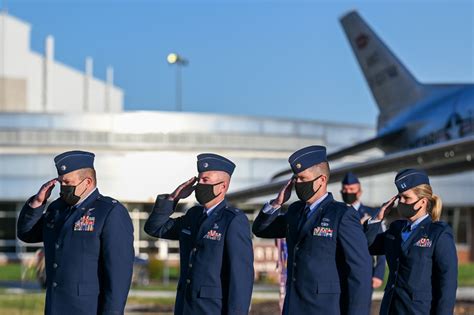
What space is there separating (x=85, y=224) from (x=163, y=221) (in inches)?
31.3

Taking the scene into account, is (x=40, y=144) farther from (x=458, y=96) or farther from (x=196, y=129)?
(x=458, y=96)

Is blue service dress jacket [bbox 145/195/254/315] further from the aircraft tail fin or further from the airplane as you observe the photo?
the aircraft tail fin

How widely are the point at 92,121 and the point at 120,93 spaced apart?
40750mm

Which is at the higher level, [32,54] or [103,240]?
[32,54]

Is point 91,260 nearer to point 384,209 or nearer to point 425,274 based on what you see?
point 384,209

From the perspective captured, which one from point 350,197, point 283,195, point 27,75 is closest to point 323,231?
point 283,195

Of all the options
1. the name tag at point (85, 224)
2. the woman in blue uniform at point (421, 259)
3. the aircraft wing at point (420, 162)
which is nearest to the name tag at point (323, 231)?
the woman in blue uniform at point (421, 259)

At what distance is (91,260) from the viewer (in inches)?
277

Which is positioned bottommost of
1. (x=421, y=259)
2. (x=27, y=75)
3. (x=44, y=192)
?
(x=421, y=259)

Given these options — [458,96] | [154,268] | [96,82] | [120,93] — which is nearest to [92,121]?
[154,268]

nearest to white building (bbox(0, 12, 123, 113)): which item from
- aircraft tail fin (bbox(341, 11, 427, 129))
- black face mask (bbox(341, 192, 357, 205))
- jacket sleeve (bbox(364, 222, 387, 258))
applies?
aircraft tail fin (bbox(341, 11, 427, 129))

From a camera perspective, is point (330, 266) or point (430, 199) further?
point (430, 199)

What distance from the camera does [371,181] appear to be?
49.9m

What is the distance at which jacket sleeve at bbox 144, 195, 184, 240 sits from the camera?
7.61 m
